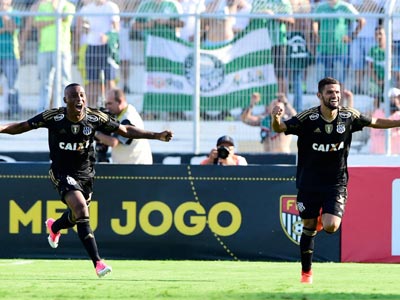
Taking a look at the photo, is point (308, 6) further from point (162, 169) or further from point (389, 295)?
point (389, 295)

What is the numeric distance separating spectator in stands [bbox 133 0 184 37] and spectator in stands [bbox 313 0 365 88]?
2.20m

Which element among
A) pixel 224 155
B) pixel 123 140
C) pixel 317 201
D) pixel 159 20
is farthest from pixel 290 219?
pixel 159 20

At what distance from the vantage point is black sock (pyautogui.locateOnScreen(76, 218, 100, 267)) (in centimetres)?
1088

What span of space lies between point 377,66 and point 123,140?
454 cm

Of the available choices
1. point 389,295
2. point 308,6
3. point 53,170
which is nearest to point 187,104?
point 308,6

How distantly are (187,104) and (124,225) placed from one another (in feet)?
11.6

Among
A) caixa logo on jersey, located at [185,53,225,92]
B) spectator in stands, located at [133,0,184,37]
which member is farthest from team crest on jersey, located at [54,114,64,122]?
caixa logo on jersey, located at [185,53,225,92]

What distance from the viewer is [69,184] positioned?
Result: 458 inches

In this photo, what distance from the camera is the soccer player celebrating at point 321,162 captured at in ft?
36.2

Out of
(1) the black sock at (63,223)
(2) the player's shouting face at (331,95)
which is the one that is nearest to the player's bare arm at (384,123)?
(2) the player's shouting face at (331,95)

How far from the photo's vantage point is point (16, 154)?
17.9 metres

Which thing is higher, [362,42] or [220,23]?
[220,23]

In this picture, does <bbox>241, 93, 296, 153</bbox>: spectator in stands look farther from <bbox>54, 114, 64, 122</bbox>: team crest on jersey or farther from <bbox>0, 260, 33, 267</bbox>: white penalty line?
<bbox>54, 114, 64, 122</bbox>: team crest on jersey

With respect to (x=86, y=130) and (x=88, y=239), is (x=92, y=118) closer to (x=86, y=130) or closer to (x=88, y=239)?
(x=86, y=130)
